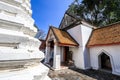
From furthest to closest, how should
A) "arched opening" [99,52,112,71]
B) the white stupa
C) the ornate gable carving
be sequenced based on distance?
the ornate gable carving
"arched opening" [99,52,112,71]
the white stupa

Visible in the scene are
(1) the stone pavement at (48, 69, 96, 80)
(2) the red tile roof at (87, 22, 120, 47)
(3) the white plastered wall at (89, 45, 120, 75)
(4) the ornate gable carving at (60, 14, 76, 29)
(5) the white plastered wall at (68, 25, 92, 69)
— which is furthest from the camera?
(4) the ornate gable carving at (60, 14, 76, 29)

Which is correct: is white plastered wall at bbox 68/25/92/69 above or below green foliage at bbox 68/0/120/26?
below

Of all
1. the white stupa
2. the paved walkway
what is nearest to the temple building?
the paved walkway

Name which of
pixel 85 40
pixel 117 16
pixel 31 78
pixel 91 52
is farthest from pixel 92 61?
pixel 117 16

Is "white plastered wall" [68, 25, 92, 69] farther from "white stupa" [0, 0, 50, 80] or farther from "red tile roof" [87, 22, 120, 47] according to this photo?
"white stupa" [0, 0, 50, 80]

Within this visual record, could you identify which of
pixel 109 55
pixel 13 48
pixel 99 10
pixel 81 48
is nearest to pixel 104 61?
pixel 109 55

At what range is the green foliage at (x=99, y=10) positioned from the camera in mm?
19172

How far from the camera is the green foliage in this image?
19172 mm

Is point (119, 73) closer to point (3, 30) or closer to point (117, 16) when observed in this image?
point (3, 30)

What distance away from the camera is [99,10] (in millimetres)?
21562

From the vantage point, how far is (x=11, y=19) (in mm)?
1349

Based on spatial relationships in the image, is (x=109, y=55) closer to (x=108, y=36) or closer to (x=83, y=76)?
(x=108, y=36)

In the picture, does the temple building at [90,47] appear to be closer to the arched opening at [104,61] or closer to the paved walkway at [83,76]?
the arched opening at [104,61]

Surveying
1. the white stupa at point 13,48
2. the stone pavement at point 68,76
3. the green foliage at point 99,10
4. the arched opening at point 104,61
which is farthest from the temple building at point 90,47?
the green foliage at point 99,10
